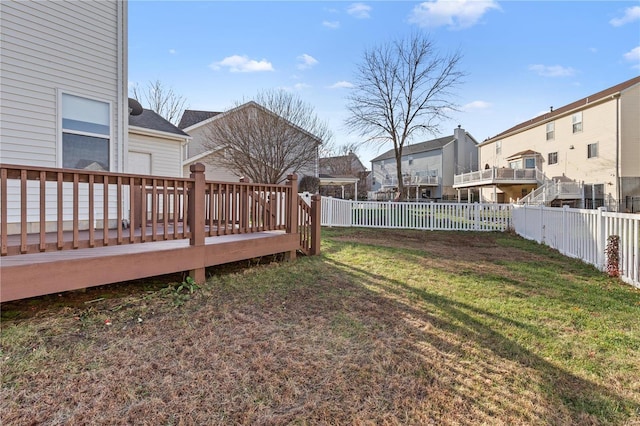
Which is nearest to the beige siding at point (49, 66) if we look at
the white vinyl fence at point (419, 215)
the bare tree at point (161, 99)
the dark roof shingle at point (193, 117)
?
the white vinyl fence at point (419, 215)

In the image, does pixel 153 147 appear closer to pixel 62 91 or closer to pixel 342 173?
pixel 62 91

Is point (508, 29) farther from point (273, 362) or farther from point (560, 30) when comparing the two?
point (273, 362)

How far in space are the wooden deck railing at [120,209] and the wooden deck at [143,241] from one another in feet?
0.04

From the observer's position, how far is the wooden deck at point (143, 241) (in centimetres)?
295

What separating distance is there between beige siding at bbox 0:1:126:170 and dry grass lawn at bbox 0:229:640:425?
3.36 meters

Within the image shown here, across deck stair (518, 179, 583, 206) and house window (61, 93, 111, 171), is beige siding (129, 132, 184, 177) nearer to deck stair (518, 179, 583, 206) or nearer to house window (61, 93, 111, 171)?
house window (61, 93, 111, 171)

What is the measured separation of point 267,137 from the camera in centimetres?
1659

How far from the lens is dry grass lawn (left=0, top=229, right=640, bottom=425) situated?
6.57ft

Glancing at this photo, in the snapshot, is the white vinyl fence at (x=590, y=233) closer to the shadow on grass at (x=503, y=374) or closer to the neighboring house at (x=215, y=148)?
the shadow on grass at (x=503, y=374)

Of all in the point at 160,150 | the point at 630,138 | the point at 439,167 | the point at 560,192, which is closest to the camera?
the point at 160,150

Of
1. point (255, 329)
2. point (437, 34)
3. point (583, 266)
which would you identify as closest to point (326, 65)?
point (437, 34)

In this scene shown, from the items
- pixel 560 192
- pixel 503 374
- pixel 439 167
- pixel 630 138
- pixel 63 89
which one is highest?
pixel 439 167

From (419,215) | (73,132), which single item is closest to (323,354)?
(73,132)

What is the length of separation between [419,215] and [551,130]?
18288 millimetres
